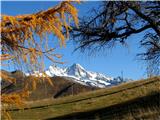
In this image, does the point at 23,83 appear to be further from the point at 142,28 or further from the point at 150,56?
the point at 150,56

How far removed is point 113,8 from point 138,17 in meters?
1.41

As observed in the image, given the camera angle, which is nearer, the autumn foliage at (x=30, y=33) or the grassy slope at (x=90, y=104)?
the autumn foliage at (x=30, y=33)

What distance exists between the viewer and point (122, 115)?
62.8 feet

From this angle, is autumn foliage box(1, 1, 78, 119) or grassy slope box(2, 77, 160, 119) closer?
autumn foliage box(1, 1, 78, 119)

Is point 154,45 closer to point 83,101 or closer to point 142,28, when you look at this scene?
point 142,28

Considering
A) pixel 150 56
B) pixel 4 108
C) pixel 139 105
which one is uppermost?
pixel 150 56

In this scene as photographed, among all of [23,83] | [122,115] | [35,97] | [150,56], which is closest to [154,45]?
[150,56]

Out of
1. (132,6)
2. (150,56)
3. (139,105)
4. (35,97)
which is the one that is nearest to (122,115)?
(139,105)

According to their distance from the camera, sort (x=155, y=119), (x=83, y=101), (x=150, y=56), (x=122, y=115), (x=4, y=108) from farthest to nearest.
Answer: (x=83, y=101), (x=150, y=56), (x=122, y=115), (x=155, y=119), (x=4, y=108)

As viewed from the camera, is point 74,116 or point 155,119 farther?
point 74,116

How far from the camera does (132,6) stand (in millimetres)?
24094

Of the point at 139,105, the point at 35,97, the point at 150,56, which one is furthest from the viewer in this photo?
the point at 35,97

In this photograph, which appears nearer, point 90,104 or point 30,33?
point 30,33

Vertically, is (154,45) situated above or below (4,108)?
above
